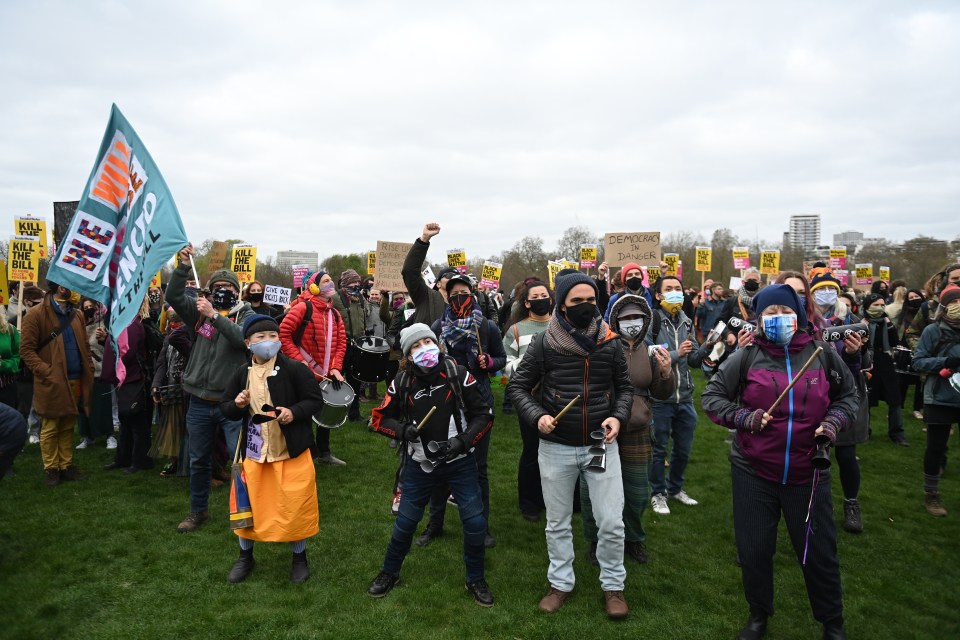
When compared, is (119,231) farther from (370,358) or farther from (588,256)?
(588,256)

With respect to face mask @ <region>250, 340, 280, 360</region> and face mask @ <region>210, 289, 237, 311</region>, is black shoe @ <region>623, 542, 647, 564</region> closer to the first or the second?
face mask @ <region>250, 340, 280, 360</region>

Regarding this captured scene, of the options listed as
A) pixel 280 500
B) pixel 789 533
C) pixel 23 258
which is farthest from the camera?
pixel 23 258

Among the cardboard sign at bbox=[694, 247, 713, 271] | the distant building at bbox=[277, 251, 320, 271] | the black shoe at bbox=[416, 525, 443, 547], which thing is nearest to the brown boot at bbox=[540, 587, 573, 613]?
the black shoe at bbox=[416, 525, 443, 547]

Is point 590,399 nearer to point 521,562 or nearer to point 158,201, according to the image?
point 521,562

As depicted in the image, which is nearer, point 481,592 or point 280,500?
point 481,592

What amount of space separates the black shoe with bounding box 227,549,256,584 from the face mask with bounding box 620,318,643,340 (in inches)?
140

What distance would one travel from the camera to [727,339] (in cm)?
441

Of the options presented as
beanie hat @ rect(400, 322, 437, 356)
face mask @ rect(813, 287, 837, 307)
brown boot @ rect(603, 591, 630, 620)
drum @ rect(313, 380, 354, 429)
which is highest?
face mask @ rect(813, 287, 837, 307)

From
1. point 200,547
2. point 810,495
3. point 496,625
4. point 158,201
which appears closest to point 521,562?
point 496,625

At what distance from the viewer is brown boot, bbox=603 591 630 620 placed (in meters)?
3.98

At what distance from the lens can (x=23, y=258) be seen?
29.7 ft

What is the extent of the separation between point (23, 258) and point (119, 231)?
5.50 m

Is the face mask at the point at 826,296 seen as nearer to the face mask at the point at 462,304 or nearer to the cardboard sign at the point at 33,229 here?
the face mask at the point at 462,304

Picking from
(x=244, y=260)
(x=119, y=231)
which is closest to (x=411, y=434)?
(x=119, y=231)
